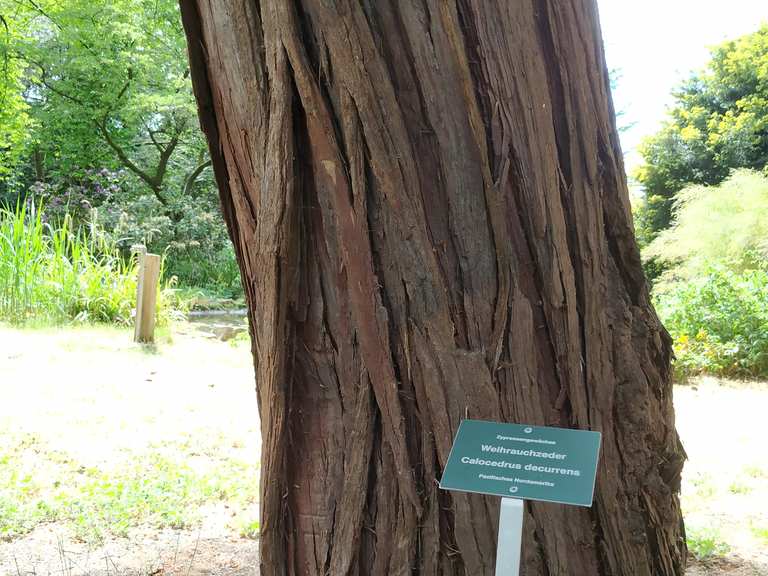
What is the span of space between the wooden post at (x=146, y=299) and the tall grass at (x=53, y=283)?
1268 mm

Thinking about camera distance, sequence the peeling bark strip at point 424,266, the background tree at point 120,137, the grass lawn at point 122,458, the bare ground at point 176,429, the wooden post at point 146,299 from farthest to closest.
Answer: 1. the background tree at point 120,137
2. the wooden post at point 146,299
3. the grass lawn at point 122,458
4. the bare ground at point 176,429
5. the peeling bark strip at point 424,266

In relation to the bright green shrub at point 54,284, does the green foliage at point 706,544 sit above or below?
below

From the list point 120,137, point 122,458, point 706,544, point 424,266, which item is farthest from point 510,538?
point 120,137

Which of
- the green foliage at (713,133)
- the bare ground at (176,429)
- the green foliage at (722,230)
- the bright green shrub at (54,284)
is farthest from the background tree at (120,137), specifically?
the green foliage at (713,133)

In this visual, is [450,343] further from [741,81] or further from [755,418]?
[741,81]

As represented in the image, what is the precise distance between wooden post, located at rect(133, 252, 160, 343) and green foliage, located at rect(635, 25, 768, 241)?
34.3 feet

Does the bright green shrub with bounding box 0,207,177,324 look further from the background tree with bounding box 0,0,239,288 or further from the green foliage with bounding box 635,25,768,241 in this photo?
→ the green foliage with bounding box 635,25,768,241

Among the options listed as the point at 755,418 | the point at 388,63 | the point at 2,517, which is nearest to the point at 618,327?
the point at 388,63

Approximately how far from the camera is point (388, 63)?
203cm

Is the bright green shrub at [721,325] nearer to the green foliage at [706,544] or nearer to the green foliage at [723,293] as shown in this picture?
the green foliage at [723,293]

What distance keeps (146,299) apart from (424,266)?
6.69 metres

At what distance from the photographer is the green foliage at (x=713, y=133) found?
1608 centimetres

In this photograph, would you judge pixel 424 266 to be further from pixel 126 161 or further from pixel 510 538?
pixel 126 161

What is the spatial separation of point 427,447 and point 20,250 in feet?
26.4
